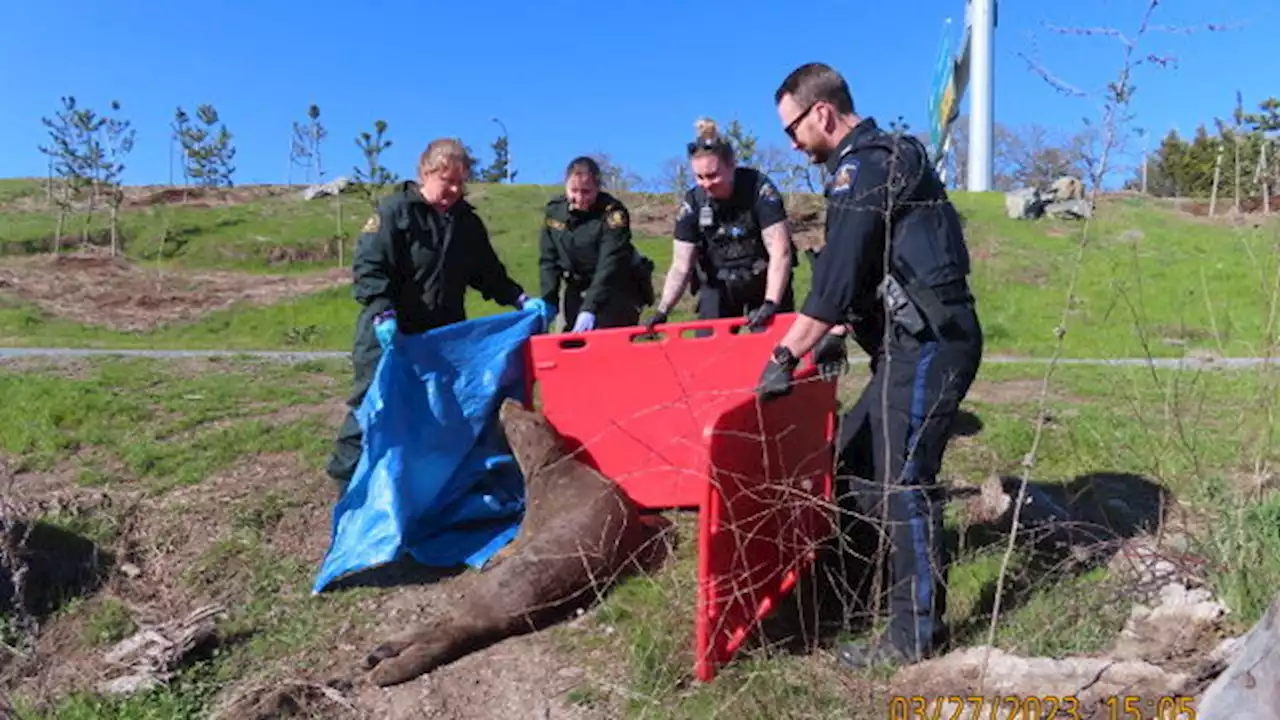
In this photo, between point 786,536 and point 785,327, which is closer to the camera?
point 786,536

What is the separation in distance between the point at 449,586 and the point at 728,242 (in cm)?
209

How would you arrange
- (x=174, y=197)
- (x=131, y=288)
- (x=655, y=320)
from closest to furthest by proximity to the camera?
1. (x=655, y=320)
2. (x=131, y=288)
3. (x=174, y=197)

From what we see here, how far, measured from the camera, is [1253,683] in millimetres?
2035

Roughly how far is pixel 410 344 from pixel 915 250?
88.6 inches

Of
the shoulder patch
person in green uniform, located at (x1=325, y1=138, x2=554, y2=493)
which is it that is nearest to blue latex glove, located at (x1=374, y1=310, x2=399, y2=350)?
person in green uniform, located at (x1=325, y1=138, x2=554, y2=493)

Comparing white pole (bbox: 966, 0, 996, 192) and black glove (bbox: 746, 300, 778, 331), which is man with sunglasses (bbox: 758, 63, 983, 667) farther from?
white pole (bbox: 966, 0, 996, 192)

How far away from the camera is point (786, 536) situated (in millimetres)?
3467

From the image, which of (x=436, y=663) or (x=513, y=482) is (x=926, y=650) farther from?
(x=513, y=482)

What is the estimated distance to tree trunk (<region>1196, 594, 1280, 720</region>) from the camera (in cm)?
200

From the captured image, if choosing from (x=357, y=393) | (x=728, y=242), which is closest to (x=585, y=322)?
(x=728, y=242)

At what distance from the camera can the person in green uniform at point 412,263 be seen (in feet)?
14.1

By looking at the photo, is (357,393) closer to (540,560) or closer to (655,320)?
(540,560)

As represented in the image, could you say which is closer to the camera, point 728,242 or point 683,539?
point 683,539

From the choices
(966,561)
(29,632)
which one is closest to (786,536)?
(966,561)
